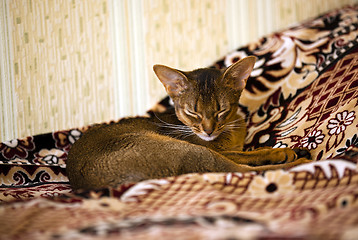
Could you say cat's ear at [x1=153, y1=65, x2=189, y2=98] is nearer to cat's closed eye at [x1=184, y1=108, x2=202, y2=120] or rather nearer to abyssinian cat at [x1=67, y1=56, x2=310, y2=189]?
abyssinian cat at [x1=67, y1=56, x2=310, y2=189]

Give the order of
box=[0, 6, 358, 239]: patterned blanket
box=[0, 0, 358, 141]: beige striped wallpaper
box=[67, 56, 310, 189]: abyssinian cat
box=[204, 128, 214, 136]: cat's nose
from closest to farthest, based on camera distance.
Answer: box=[0, 6, 358, 239]: patterned blanket → box=[67, 56, 310, 189]: abyssinian cat → box=[204, 128, 214, 136]: cat's nose → box=[0, 0, 358, 141]: beige striped wallpaper

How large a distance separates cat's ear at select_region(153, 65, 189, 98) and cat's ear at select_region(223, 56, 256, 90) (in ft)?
0.64

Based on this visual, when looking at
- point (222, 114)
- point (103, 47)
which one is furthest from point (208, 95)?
point (103, 47)

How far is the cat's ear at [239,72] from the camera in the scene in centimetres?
142

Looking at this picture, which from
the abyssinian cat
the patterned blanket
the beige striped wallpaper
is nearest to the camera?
the patterned blanket

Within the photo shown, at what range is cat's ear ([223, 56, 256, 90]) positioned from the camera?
1424mm

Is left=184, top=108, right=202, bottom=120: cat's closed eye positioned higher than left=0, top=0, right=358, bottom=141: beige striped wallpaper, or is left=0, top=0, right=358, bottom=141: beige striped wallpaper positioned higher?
left=0, top=0, right=358, bottom=141: beige striped wallpaper

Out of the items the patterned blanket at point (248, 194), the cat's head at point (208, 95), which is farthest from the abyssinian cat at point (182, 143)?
the patterned blanket at point (248, 194)

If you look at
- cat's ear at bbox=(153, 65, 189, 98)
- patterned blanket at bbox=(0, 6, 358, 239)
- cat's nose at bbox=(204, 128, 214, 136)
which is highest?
cat's ear at bbox=(153, 65, 189, 98)

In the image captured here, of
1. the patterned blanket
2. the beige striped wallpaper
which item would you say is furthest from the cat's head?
the beige striped wallpaper

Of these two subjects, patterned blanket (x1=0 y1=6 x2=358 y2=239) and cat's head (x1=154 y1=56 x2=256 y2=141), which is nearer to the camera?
patterned blanket (x1=0 y1=6 x2=358 y2=239)

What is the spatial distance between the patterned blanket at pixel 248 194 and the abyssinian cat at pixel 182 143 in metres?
0.16

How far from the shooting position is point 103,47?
2.15 metres

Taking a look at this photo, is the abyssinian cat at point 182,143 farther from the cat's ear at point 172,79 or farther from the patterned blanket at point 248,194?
the patterned blanket at point 248,194
